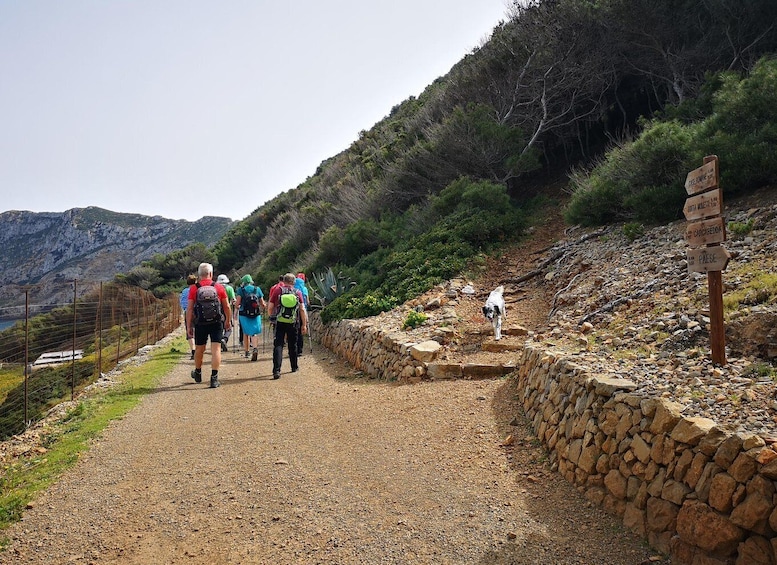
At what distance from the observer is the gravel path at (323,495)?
322 cm

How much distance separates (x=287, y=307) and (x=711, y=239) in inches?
249

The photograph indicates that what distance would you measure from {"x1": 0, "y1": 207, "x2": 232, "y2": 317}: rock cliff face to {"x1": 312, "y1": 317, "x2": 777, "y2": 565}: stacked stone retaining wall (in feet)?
235

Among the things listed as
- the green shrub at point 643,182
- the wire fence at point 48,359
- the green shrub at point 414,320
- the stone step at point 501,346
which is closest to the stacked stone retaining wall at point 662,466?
the stone step at point 501,346

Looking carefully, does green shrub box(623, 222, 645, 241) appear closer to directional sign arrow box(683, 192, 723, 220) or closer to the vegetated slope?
directional sign arrow box(683, 192, 723, 220)

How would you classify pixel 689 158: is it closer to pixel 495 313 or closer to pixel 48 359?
pixel 495 313

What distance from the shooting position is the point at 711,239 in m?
4.07

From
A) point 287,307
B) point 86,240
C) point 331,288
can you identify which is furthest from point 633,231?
point 86,240

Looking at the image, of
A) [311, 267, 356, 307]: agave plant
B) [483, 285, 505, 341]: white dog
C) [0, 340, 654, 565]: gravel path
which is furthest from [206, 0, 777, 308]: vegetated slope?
[0, 340, 654, 565]: gravel path

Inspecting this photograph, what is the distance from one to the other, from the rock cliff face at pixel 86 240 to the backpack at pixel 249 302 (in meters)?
64.7

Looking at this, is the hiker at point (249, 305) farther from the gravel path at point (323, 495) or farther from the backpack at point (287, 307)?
the gravel path at point (323, 495)

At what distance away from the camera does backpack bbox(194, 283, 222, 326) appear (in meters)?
7.46

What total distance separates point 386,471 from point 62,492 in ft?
8.79

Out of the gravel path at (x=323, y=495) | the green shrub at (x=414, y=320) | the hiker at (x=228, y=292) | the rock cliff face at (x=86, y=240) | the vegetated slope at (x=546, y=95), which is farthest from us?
the rock cliff face at (x=86, y=240)

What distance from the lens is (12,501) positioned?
12.7ft
